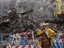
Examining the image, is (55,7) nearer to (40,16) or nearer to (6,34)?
(40,16)

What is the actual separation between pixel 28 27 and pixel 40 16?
62 cm

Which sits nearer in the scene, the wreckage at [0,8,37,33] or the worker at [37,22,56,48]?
the worker at [37,22,56,48]

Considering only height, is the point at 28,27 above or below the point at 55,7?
below

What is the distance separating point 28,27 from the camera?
9938 millimetres

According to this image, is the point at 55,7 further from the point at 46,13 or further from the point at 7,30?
the point at 7,30

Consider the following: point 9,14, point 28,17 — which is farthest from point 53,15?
point 9,14

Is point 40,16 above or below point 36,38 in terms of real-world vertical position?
above

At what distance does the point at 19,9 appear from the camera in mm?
9859

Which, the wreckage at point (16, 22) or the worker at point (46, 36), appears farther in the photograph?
the wreckage at point (16, 22)

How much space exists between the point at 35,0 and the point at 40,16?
2.24 feet

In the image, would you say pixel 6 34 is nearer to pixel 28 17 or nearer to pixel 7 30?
pixel 7 30

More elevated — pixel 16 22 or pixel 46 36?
pixel 46 36

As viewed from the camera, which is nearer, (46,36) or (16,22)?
(46,36)

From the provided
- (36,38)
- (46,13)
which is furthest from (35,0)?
(36,38)
